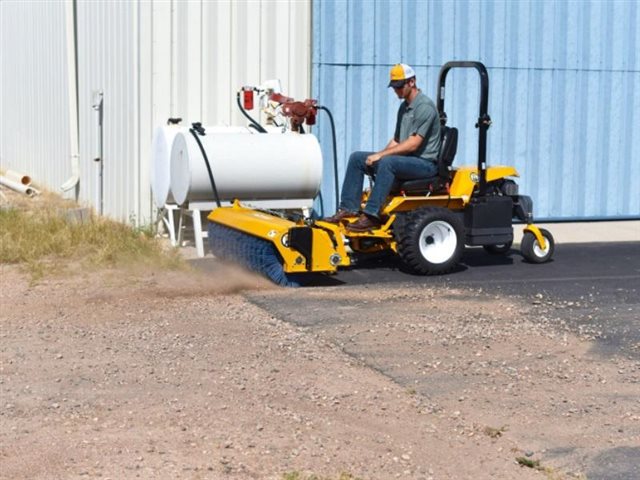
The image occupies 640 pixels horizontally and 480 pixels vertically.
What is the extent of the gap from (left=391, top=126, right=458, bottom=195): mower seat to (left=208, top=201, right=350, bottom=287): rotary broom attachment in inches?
37.9

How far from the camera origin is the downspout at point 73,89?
49.4 ft

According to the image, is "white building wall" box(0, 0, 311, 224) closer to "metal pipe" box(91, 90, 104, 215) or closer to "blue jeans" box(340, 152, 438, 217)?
"metal pipe" box(91, 90, 104, 215)

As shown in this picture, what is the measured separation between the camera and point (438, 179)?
35.8 feet

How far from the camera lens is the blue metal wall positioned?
13383 millimetres

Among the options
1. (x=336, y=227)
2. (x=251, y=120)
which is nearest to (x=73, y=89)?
(x=251, y=120)

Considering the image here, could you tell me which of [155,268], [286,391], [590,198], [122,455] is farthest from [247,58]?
[122,455]

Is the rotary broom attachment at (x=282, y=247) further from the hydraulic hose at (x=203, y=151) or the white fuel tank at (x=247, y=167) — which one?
the white fuel tank at (x=247, y=167)

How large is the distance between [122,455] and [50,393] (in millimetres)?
1158

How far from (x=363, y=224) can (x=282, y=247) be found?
3.11ft

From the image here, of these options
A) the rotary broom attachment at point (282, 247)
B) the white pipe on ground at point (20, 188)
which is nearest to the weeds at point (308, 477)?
the rotary broom attachment at point (282, 247)

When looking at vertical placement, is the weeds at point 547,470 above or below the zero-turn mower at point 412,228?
below

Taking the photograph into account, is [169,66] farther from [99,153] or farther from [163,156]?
[99,153]

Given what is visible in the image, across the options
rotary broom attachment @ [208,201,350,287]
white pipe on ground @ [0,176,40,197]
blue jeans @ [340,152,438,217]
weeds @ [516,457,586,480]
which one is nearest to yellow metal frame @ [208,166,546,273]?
rotary broom attachment @ [208,201,350,287]

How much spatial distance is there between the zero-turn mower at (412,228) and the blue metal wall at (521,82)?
2167 millimetres
